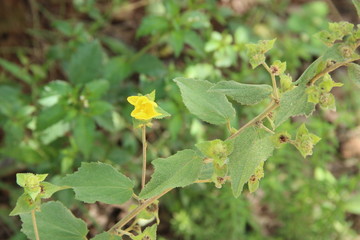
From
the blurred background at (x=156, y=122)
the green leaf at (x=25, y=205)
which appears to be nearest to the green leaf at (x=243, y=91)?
the green leaf at (x=25, y=205)

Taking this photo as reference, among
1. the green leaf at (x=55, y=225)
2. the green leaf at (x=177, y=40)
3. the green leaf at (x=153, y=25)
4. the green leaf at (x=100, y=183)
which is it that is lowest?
the green leaf at (x=177, y=40)

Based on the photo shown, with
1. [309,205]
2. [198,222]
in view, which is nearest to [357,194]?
[309,205]

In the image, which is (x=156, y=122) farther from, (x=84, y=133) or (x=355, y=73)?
(x=355, y=73)

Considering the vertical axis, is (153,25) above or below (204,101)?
below

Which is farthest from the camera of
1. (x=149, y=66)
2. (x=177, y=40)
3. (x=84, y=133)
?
(x=149, y=66)

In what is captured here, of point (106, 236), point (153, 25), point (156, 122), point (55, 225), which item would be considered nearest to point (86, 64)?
point (153, 25)

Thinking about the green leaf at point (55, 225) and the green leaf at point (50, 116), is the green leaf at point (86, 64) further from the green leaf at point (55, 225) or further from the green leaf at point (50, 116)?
the green leaf at point (55, 225)

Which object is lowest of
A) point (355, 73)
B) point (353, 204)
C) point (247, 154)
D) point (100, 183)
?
point (353, 204)

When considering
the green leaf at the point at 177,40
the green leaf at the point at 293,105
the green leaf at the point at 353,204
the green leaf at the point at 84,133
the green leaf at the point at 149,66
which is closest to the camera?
the green leaf at the point at 293,105
